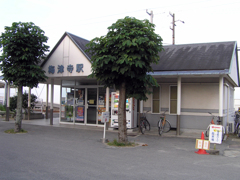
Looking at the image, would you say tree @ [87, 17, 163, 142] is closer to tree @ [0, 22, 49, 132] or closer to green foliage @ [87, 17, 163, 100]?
green foliage @ [87, 17, 163, 100]

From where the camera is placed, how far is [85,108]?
15.8 metres

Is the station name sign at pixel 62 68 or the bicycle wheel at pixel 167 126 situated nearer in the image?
the bicycle wheel at pixel 167 126

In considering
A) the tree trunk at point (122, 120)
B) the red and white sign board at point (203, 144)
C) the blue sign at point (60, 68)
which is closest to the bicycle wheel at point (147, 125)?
the tree trunk at point (122, 120)

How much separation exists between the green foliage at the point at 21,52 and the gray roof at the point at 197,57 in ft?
20.5

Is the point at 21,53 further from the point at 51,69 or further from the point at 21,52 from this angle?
the point at 51,69

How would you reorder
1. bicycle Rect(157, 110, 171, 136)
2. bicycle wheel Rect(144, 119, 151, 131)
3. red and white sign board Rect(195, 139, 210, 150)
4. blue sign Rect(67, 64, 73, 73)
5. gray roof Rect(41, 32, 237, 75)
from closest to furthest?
red and white sign board Rect(195, 139, 210, 150) < gray roof Rect(41, 32, 237, 75) < bicycle Rect(157, 110, 171, 136) < bicycle wheel Rect(144, 119, 151, 131) < blue sign Rect(67, 64, 73, 73)

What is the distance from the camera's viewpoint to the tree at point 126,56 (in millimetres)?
9156

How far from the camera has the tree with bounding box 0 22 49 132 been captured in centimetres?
1227

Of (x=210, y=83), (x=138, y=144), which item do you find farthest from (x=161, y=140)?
(x=210, y=83)

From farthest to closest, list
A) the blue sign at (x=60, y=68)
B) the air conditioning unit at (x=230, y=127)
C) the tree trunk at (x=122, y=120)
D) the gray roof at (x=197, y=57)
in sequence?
the air conditioning unit at (x=230, y=127) → the blue sign at (x=60, y=68) → the gray roof at (x=197, y=57) → the tree trunk at (x=122, y=120)

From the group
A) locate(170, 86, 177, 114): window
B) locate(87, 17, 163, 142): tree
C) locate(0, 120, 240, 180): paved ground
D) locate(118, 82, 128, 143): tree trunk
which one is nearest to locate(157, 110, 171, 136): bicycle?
locate(170, 86, 177, 114): window

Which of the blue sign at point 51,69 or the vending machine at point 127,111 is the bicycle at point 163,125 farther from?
the blue sign at point 51,69

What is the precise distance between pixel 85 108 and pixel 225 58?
340 inches

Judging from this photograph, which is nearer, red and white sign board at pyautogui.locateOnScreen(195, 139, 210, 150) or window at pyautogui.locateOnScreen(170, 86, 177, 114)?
red and white sign board at pyautogui.locateOnScreen(195, 139, 210, 150)
